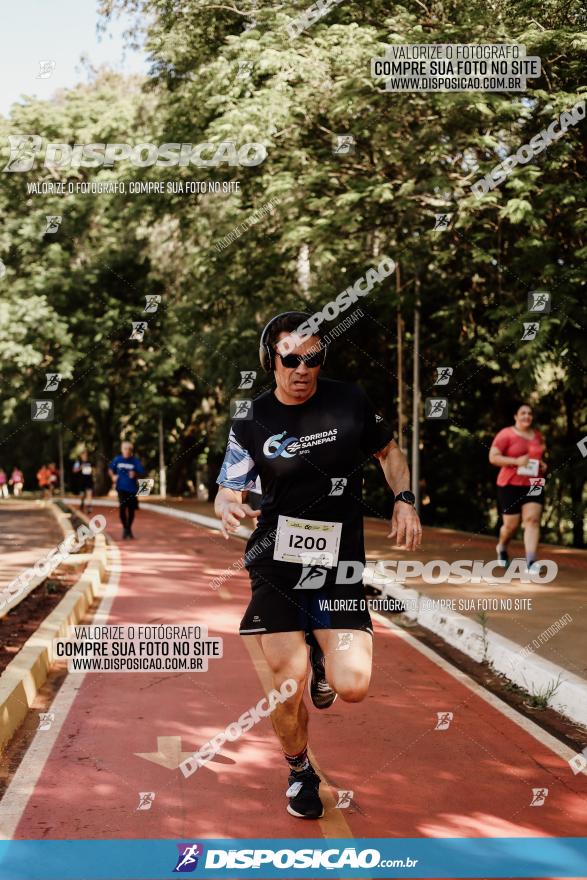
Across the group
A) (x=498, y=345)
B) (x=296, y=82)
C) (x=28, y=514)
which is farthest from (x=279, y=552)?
(x=28, y=514)

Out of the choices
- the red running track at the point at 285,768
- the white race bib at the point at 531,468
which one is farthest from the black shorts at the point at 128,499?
the red running track at the point at 285,768

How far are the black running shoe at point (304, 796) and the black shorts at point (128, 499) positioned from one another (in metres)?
15.4

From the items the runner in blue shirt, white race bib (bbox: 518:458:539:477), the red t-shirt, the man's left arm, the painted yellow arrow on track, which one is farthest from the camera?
the runner in blue shirt

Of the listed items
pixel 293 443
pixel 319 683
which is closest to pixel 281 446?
pixel 293 443

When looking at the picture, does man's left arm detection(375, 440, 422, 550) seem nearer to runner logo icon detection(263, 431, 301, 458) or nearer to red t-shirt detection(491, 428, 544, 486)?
runner logo icon detection(263, 431, 301, 458)

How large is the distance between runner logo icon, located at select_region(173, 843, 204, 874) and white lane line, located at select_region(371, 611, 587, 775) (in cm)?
231

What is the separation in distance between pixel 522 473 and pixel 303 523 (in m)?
8.02

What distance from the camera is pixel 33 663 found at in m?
7.73

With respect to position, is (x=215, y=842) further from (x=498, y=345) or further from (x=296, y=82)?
(x=296, y=82)

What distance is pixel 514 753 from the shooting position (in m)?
6.02

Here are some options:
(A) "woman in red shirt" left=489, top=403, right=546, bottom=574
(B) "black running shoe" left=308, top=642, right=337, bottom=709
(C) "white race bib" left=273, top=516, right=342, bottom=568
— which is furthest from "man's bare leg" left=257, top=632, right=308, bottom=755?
(A) "woman in red shirt" left=489, top=403, right=546, bottom=574

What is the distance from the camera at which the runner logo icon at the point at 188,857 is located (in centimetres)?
433

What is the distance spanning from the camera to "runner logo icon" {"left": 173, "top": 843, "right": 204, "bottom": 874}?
14.2 ft

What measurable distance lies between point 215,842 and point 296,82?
1450 centimetres
